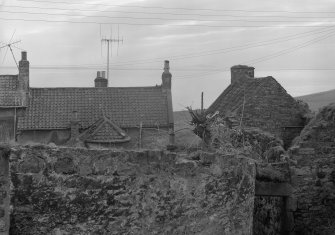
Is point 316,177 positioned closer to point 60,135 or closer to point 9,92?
point 60,135

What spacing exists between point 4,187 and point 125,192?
1.18 m

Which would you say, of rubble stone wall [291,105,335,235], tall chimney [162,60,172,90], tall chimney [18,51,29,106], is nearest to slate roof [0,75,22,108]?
tall chimney [18,51,29,106]

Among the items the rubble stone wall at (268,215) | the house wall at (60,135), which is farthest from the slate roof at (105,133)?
the rubble stone wall at (268,215)

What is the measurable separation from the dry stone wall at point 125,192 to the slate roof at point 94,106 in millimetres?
26293

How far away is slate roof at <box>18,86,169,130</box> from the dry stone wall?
26293mm

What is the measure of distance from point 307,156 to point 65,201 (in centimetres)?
849

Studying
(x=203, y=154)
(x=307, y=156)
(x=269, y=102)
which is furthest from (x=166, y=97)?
(x=203, y=154)

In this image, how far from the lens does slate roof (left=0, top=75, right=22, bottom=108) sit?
34.4 m

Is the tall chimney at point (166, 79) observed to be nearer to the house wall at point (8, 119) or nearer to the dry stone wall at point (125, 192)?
the house wall at point (8, 119)

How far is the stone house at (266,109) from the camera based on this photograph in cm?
1652

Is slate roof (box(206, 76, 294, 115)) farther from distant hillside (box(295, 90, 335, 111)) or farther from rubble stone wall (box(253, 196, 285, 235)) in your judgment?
distant hillside (box(295, 90, 335, 111))

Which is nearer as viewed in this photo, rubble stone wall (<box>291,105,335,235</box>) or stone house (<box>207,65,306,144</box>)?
rubble stone wall (<box>291,105,335,235</box>)

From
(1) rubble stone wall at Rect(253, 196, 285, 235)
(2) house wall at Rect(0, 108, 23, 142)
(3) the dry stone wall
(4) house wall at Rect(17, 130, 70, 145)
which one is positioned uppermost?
(2) house wall at Rect(0, 108, 23, 142)

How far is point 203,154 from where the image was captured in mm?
6223
